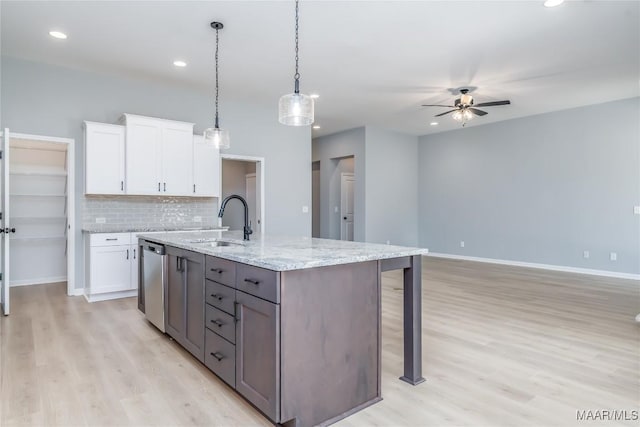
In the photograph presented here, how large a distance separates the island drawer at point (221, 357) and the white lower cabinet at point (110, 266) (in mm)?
2798

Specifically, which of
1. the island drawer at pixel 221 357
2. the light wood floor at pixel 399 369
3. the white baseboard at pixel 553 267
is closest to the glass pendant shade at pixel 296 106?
the island drawer at pixel 221 357

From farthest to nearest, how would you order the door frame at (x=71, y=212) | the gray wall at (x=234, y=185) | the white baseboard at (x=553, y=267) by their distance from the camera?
1. the gray wall at (x=234, y=185)
2. the white baseboard at (x=553, y=267)
3. the door frame at (x=71, y=212)

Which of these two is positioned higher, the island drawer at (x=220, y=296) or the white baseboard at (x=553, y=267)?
the island drawer at (x=220, y=296)

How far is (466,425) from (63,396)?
2.25m

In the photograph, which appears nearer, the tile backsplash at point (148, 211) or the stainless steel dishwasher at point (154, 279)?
the stainless steel dishwasher at point (154, 279)

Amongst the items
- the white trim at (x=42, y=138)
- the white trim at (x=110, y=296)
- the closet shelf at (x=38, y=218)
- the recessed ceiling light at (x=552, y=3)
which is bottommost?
the white trim at (x=110, y=296)

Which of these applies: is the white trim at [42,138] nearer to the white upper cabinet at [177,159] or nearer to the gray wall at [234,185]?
the white upper cabinet at [177,159]

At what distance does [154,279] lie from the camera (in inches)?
128

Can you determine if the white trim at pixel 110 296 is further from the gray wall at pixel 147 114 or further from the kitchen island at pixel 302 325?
the kitchen island at pixel 302 325

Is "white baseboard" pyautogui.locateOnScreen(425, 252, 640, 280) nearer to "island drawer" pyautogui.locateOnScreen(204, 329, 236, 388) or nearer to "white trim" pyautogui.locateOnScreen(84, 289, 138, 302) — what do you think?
"white trim" pyautogui.locateOnScreen(84, 289, 138, 302)

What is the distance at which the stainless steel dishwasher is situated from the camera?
309 centimetres

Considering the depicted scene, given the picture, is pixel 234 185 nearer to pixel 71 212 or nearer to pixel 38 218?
pixel 38 218

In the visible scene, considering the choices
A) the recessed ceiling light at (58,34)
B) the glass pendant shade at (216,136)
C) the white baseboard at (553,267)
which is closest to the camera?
the glass pendant shade at (216,136)

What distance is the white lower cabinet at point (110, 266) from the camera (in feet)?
14.7
